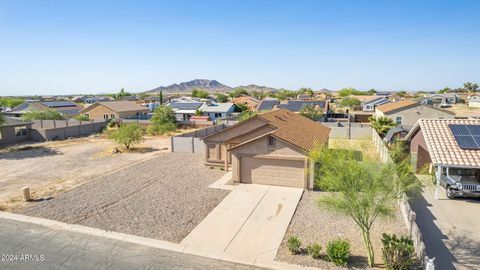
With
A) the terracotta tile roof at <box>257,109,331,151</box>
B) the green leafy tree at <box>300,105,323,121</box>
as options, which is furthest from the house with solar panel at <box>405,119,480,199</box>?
the green leafy tree at <box>300,105,323,121</box>

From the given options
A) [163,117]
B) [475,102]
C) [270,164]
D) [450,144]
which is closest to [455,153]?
[450,144]

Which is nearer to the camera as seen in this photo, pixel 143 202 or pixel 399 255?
pixel 399 255

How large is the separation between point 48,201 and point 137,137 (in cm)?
1538

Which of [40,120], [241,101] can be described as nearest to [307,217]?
[40,120]

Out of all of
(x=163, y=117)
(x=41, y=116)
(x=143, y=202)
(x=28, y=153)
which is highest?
(x=41, y=116)

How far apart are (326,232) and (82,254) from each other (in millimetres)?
10059

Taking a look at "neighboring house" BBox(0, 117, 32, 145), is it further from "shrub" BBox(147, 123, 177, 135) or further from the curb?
the curb

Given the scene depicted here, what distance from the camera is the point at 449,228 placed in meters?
13.4

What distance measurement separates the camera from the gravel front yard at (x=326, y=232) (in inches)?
436

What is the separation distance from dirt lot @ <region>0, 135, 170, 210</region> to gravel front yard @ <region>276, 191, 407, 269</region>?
48.7 ft

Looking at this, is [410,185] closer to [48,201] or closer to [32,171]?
[48,201]

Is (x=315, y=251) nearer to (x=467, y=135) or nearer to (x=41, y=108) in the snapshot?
(x=467, y=135)

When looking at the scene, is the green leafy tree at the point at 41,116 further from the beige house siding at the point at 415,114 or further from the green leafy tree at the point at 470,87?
the green leafy tree at the point at 470,87

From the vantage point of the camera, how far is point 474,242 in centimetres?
1214
